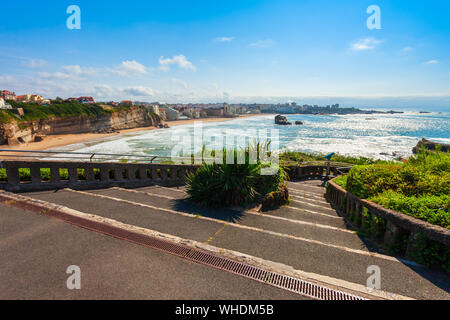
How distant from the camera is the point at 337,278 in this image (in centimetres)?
312

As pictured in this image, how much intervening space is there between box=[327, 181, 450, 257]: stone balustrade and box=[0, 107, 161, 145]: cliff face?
193ft

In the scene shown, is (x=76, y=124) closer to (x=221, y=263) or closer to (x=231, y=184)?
(x=231, y=184)

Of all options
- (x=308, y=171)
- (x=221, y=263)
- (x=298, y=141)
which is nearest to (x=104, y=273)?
(x=221, y=263)

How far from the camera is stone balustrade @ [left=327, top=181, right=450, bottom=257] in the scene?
3492 millimetres

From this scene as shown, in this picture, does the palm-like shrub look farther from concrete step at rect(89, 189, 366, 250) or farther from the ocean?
the ocean

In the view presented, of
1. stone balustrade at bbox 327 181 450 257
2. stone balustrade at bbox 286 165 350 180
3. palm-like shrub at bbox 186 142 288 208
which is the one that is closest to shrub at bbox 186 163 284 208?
palm-like shrub at bbox 186 142 288 208

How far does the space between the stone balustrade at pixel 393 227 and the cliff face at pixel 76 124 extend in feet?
193

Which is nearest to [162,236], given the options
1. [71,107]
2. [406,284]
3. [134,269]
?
[134,269]

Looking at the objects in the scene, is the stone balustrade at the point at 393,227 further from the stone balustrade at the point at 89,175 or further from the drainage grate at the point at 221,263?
the stone balustrade at the point at 89,175

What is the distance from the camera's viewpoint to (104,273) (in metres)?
3.04

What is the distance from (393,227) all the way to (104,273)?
196 inches

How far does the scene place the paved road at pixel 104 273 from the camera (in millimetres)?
2705
